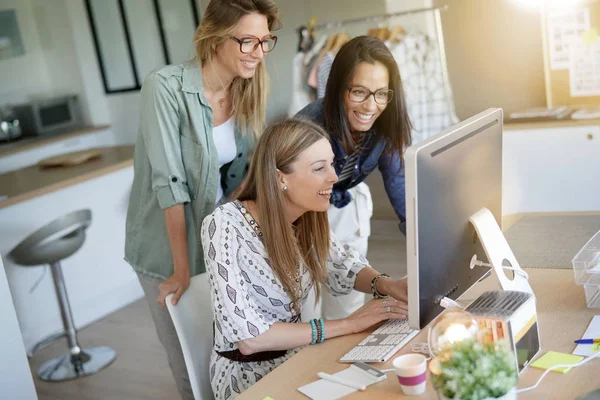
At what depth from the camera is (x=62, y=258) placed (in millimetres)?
3410

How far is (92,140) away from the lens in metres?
5.73

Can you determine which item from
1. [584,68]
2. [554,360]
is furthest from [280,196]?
[584,68]

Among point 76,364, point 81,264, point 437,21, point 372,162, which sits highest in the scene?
point 437,21

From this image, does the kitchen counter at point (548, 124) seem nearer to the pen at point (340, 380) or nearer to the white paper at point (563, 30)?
the white paper at point (563, 30)

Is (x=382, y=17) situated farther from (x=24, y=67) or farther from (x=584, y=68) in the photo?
(x=24, y=67)

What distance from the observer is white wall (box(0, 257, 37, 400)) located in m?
2.47

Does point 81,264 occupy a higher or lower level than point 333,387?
lower

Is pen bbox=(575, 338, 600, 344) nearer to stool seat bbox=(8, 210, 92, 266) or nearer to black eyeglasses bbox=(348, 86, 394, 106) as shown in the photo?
black eyeglasses bbox=(348, 86, 394, 106)

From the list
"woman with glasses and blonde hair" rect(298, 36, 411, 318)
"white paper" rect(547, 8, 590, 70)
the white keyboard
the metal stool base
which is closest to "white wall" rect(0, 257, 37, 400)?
the metal stool base

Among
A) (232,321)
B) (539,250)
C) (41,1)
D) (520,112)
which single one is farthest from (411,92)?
(41,1)

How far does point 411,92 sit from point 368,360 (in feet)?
8.98

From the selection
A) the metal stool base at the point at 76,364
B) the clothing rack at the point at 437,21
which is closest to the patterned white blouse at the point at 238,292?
the metal stool base at the point at 76,364

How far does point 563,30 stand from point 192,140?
2395 millimetres

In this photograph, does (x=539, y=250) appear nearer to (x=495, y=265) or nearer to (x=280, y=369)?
(x=495, y=265)
